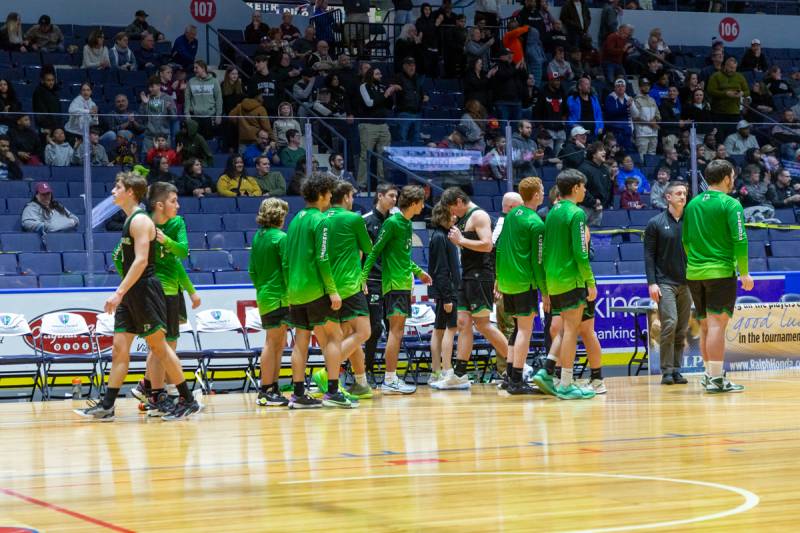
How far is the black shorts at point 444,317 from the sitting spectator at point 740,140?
6.07 m

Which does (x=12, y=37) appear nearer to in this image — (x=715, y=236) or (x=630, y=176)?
(x=630, y=176)

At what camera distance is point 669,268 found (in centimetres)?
1314

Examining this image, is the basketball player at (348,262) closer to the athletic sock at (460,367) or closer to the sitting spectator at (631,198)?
the athletic sock at (460,367)

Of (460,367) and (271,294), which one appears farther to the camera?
(460,367)

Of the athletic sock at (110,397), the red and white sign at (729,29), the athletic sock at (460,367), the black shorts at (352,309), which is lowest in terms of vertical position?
the athletic sock at (460,367)

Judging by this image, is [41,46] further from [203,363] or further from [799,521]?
[799,521]

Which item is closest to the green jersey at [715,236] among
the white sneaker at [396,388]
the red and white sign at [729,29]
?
the white sneaker at [396,388]

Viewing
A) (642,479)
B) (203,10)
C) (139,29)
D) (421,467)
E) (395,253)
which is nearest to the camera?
(642,479)

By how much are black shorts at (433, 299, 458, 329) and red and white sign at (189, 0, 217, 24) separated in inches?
459

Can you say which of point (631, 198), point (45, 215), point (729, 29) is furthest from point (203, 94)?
point (729, 29)

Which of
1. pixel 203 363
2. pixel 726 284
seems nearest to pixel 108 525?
pixel 726 284

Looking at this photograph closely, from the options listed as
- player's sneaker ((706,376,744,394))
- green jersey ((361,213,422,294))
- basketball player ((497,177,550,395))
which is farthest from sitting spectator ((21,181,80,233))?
player's sneaker ((706,376,744,394))

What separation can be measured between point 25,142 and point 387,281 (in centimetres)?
481

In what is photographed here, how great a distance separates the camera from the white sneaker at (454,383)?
1316cm
